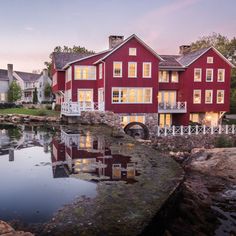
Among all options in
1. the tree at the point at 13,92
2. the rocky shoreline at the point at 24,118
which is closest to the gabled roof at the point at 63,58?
the rocky shoreline at the point at 24,118

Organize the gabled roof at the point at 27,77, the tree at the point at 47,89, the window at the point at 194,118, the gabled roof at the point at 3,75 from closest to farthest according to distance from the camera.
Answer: the window at the point at 194,118 → the gabled roof at the point at 3,75 → the tree at the point at 47,89 → the gabled roof at the point at 27,77

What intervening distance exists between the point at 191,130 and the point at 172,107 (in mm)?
3482

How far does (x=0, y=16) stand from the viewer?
104 feet

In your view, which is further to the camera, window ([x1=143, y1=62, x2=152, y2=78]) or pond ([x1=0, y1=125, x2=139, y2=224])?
window ([x1=143, y1=62, x2=152, y2=78])

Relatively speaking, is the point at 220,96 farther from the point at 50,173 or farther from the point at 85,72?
the point at 50,173

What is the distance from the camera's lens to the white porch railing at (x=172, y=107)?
3189 cm

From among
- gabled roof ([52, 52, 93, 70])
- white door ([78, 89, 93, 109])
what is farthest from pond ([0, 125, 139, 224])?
gabled roof ([52, 52, 93, 70])

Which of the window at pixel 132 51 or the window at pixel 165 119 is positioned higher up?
the window at pixel 132 51

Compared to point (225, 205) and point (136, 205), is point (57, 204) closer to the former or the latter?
point (136, 205)

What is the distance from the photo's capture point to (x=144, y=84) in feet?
97.5

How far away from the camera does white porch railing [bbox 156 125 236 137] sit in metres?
29.4

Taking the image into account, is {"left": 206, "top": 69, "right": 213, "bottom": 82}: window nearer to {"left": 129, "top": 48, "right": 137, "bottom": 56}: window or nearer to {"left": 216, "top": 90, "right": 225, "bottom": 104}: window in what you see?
{"left": 216, "top": 90, "right": 225, "bottom": 104}: window

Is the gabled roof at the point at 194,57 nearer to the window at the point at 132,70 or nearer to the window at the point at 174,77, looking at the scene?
the window at the point at 174,77

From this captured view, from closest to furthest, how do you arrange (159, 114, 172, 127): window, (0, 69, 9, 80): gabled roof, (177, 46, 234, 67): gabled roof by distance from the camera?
(177, 46, 234, 67): gabled roof, (159, 114, 172, 127): window, (0, 69, 9, 80): gabled roof
